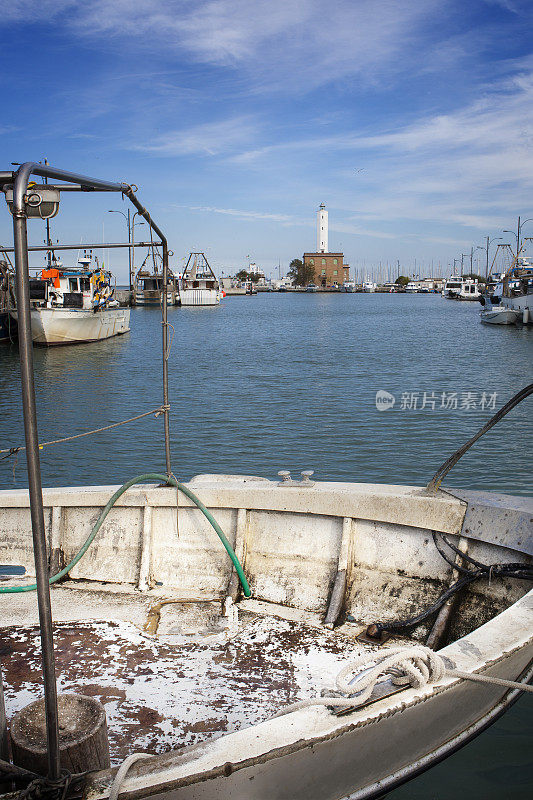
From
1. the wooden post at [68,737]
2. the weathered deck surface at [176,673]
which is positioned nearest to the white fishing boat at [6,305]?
the weathered deck surface at [176,673]

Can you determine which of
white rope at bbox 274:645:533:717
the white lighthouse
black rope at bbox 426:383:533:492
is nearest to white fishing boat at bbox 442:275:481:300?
the white lighthouse

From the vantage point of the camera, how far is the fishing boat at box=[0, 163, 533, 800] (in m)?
2.63

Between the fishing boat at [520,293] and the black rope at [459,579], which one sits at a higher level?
the fishing boat at [520,293]

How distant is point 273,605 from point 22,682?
6.67ft

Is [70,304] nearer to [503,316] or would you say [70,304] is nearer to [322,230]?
[503,316]

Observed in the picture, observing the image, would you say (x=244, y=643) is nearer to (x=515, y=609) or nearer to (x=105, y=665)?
(x=105, y=665)

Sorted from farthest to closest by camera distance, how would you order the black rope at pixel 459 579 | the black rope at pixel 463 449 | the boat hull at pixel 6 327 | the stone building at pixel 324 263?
1. the stone building at pixel 324 263
2. the boat hull at pixel 6 327
3. the black rope at pixel 463 449
4. the black rope at pixel 459 579

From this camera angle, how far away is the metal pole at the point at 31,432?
7.18 feet

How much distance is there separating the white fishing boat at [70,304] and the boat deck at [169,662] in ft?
106

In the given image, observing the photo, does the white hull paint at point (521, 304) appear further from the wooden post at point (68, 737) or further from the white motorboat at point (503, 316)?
the wooden post at point (68, 737)

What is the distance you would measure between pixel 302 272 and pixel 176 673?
177 metres

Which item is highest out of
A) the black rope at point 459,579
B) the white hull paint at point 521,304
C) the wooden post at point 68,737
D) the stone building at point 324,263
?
the stone building at point 324,263

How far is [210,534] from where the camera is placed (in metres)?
5.82

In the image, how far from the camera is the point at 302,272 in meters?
178
